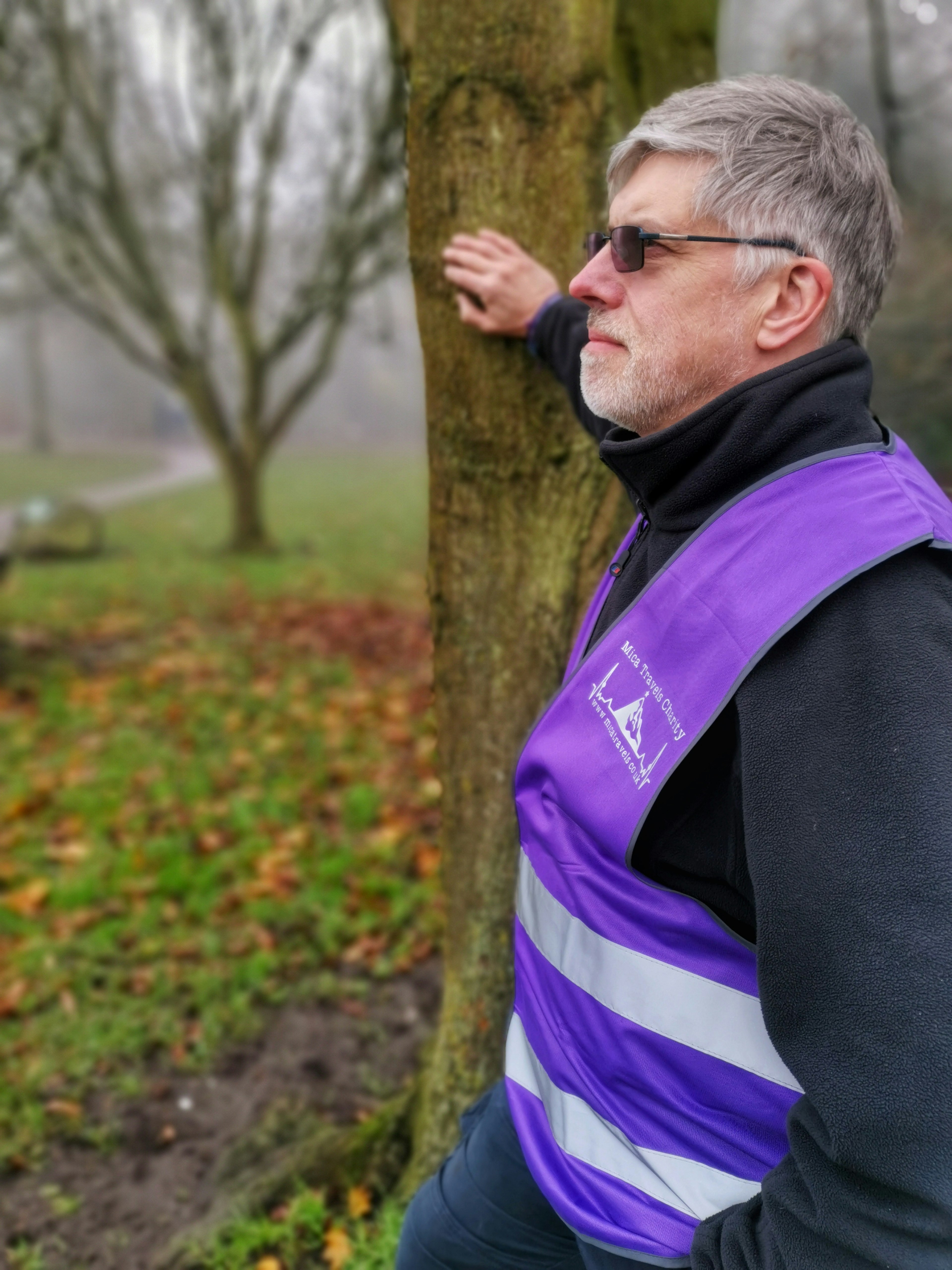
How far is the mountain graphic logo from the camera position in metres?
1.20

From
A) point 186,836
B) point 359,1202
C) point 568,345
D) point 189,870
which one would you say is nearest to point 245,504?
point 186,836

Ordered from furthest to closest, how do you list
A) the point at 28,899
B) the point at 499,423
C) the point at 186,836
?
the point at 186,836, the point at 28,899, the point at 499,423

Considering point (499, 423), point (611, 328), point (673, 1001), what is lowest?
point (673, 1001)

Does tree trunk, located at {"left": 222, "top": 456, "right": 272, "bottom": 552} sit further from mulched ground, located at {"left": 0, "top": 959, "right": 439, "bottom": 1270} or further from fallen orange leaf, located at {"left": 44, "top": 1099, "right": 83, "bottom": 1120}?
fallen orange leaf, located at {"left": 44, "top": 1099, "right": 83, "bottom": 1120}

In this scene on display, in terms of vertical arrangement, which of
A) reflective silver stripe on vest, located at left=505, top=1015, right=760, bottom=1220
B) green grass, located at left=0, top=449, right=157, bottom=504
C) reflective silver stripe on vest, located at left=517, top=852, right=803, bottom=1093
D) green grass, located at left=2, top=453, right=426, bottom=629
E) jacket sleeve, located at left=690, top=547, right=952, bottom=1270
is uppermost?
jacket sleeve, located at left=690, top=547, right=952, bottom=1270

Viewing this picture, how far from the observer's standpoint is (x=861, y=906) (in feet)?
3.27

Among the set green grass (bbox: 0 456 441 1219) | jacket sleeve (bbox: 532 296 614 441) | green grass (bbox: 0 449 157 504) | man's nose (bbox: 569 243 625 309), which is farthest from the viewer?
green grass (bbox: 0 449 157 504)

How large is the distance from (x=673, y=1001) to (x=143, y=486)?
22796mm

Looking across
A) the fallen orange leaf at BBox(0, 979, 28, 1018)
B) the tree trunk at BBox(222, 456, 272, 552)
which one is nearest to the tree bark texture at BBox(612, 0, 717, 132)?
the fallen orange leaf at BBox(0, 979, 28, 1018)

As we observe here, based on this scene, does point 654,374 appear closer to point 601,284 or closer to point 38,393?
point 601,284

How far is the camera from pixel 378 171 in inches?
370

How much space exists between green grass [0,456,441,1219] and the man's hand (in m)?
2.14

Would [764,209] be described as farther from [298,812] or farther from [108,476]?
[108,476]

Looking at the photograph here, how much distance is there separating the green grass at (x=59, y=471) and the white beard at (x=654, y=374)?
19.2 meters
